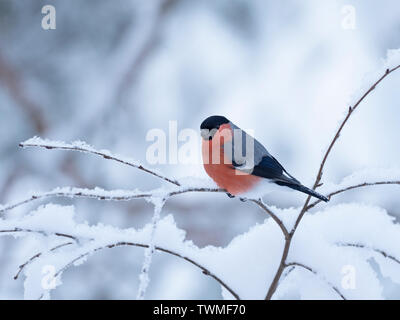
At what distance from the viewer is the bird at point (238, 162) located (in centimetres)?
92

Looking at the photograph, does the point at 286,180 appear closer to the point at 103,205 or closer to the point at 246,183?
the point at 246,183

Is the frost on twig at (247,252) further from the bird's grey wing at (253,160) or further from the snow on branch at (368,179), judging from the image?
the bird's grey wing at (253,160)

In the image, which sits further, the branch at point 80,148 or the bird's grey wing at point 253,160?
the bird's grey wing at point 253,160

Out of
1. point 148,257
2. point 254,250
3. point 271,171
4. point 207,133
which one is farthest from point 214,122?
point 148,257

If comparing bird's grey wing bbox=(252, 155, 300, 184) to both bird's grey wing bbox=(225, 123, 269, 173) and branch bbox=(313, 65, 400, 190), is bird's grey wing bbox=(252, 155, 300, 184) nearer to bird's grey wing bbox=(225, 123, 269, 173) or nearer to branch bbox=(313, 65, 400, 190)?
bird's grey wing bbox=(225, 123, 269, 173)

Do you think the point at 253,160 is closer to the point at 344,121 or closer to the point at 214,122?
the point at 214,122

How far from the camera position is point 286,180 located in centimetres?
93

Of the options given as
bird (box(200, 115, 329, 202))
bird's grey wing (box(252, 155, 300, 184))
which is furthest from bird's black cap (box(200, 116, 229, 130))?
bird's grey wing (box(252, 155, 300, 184))

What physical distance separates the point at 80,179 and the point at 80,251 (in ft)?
4.12

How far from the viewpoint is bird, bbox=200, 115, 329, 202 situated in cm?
92

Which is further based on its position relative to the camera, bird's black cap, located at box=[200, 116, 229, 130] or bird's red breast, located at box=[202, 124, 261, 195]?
bird's black cap, located at box=[200, 116, 229, 130]

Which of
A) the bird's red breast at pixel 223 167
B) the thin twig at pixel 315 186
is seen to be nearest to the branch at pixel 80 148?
the thin twig at pixel 315 186

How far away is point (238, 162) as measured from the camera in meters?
1.02
